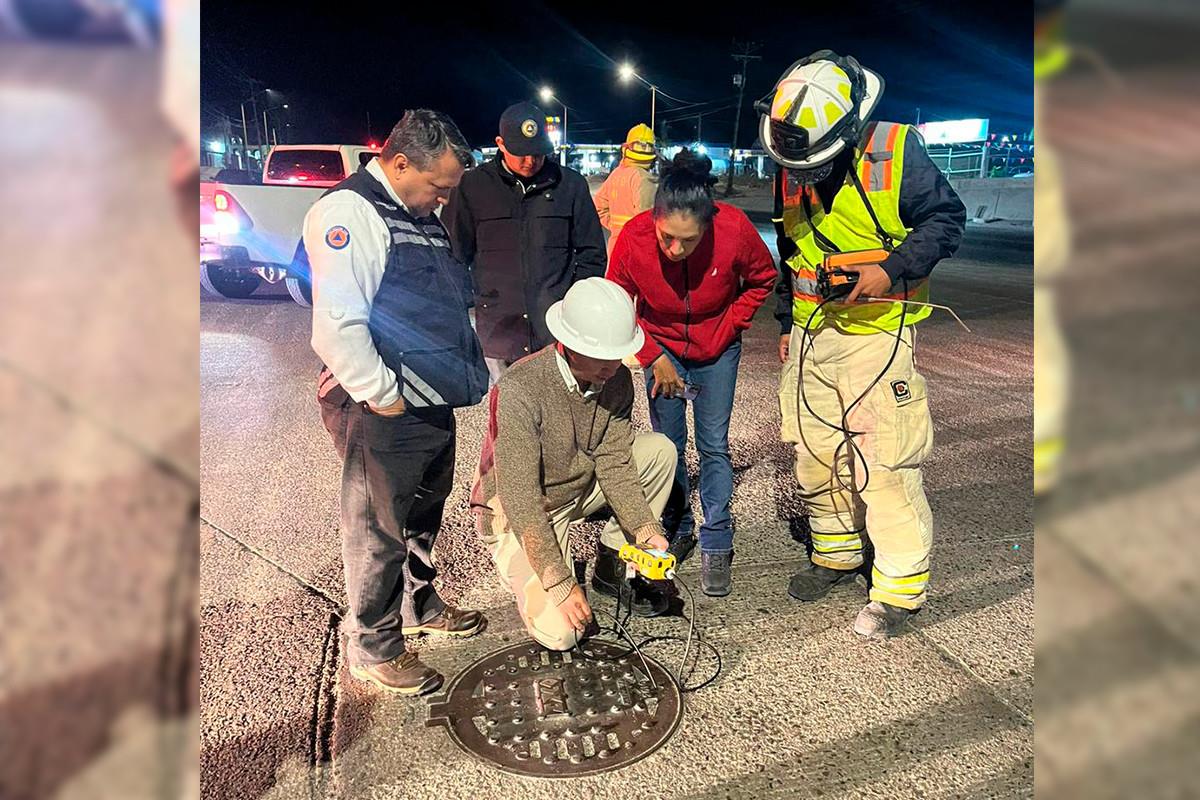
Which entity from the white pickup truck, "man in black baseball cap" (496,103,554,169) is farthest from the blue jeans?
the white pickup truck

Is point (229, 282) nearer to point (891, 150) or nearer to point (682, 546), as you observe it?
point (682, 546)

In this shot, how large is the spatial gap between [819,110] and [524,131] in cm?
153

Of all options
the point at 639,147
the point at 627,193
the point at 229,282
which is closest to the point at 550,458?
the point at 627,193

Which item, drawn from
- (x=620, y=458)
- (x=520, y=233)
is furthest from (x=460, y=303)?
(x=520, y=233)

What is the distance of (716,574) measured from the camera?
3.20m

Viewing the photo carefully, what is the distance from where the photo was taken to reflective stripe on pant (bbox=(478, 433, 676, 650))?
2.65 m

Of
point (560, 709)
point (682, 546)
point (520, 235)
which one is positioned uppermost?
point (520, 235)

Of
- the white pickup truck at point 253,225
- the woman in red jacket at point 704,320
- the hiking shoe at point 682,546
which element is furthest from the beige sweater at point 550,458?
the white pickup truck at point 253,225

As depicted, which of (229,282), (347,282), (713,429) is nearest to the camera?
(347,282)

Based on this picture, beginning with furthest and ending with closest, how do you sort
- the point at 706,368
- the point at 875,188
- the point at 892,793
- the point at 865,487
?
→ the point at 706,368 → the point at 865,487 → the point at 875,188 → the point at 892,793
